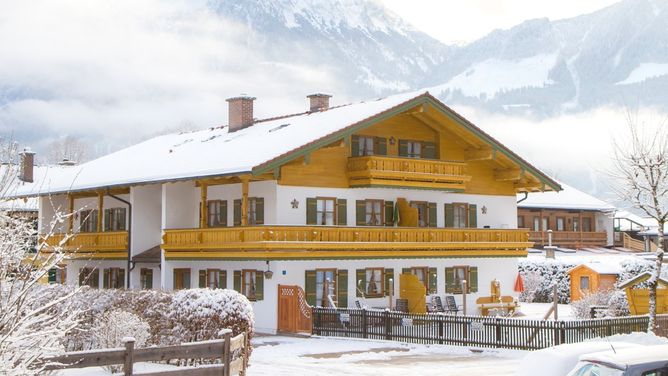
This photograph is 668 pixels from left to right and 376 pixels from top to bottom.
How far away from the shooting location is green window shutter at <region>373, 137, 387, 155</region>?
41.7 m

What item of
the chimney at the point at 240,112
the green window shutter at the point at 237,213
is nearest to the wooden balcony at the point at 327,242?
the green window shutter at the point at 237,213

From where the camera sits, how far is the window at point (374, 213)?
41031 millimetres

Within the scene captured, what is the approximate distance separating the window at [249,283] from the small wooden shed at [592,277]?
57.8 ft

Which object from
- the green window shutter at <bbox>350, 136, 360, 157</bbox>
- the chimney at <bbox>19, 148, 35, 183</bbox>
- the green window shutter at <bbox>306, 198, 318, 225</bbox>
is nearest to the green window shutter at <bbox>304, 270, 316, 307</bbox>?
the green window shutter at <bbox>306, 198, 318, 225</bbox>

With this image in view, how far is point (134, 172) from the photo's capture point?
146ft

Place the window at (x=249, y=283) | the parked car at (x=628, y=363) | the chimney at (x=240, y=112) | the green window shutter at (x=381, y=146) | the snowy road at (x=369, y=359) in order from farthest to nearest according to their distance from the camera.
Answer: the chimney at (x=240, y=112)
the green window shutter at (x=381, y=146)
the window at (x=249, y=283)
the snowy road at (x=369, y=359)
the parked car at (x=628, y=363)

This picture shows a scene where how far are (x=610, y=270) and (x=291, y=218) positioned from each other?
706 inches

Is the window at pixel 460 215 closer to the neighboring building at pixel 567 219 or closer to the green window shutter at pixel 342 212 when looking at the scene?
the green window shutter at pixel 342 212

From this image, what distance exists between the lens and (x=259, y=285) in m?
37.0

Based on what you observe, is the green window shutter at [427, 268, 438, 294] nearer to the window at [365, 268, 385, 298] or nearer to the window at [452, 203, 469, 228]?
the window at [365, 268, 385, 298]

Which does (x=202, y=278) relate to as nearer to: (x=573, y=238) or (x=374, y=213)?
(x=374, y=213)

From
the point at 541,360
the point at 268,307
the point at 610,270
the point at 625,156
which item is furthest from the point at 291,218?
the point at 541,360

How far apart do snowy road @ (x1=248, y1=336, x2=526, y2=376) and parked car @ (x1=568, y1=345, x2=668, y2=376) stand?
10.7 m

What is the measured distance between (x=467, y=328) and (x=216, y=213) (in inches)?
604
